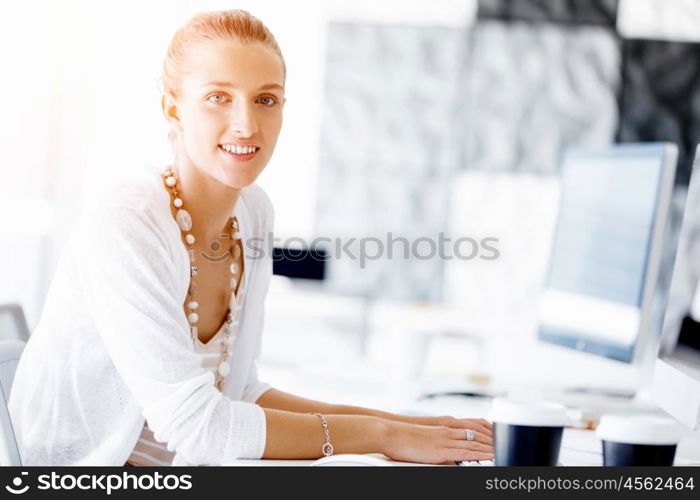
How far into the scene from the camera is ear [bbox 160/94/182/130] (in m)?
1.21

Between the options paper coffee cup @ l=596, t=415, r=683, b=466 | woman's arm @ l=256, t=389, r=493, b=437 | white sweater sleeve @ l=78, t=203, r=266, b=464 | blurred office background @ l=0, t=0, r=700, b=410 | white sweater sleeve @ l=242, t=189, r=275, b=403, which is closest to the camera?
paper coffee cup @ l=596, t=415, r=683, b=466

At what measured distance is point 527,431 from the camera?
793 mm

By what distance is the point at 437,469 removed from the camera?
0.81m

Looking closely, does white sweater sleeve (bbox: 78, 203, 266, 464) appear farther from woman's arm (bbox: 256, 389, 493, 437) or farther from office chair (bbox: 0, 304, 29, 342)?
office chair (bbox: 0, 304, 29, 342)

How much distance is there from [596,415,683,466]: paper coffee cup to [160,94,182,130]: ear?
712 millimetres

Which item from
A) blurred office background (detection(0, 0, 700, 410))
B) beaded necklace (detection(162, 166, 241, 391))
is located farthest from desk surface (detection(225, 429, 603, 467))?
blurred office background (detection(0, 0, 700, 410))

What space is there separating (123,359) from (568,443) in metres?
0.62

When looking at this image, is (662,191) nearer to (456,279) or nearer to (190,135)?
(190,135)

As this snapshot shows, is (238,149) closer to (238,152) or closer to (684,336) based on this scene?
(238,152)

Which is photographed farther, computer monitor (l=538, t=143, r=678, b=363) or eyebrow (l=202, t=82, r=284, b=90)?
computer monitor (l=538, t=143, r=678, b=363)

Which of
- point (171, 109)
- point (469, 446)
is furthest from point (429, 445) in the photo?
point (171, 109)

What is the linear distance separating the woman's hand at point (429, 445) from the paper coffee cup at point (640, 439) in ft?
0.86

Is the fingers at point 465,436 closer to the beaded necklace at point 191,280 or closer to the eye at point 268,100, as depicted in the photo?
the beaded necklace at point 191,280

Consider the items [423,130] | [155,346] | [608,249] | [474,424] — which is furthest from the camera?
[423,130]
